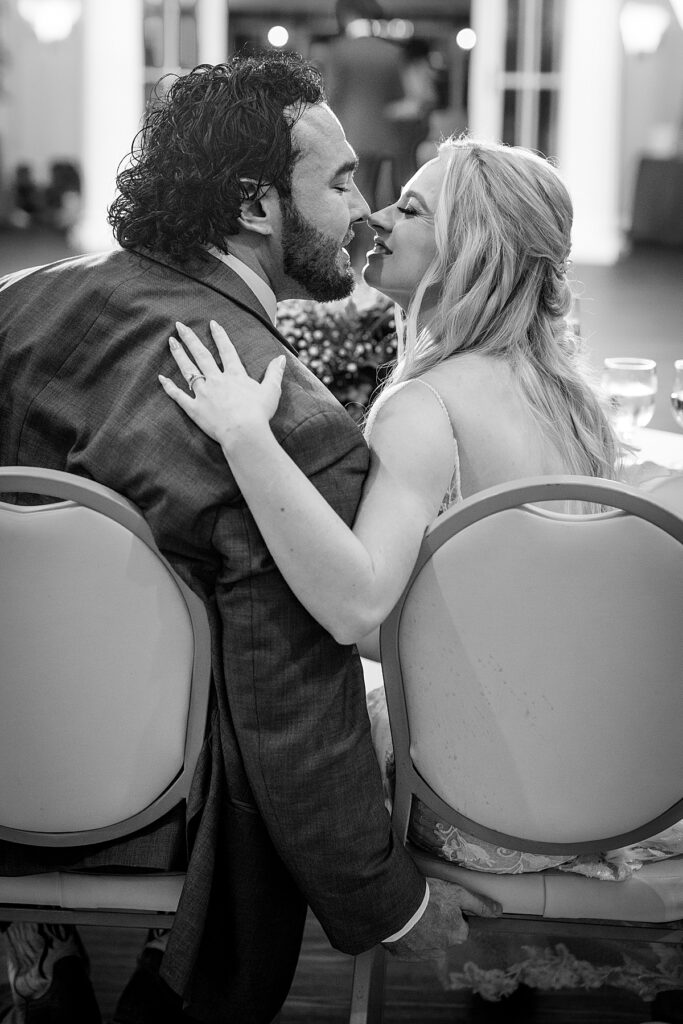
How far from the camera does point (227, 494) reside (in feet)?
4.04

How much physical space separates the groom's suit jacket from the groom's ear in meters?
0.12

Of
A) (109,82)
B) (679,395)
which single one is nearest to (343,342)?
(679,395)

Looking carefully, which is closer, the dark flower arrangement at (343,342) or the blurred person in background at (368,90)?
the dark flower arrangement at (343,342)

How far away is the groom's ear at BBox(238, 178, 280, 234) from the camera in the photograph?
146cm

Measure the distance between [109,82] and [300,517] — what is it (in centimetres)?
900

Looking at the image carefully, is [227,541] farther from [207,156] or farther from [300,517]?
[207,156]

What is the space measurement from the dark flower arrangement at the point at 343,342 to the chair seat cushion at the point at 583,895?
1017 millimetres

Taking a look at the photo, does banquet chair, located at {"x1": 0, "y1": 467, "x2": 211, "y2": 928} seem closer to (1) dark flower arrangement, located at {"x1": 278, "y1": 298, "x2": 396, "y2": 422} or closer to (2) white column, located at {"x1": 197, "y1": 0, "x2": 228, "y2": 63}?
(1) dark flower arrangement, located at {"x1": 278, "y1": 298, "x2": 396, "y2": 422}

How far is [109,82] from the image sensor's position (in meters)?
9.30

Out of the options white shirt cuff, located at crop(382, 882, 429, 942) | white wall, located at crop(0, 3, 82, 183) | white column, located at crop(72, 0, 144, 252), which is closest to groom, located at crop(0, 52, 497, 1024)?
white shirt cuff, located at crop(382, 882, 429, 942)

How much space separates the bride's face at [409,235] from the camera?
5.48 feet

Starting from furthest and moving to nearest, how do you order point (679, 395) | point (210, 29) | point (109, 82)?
point (210, 29) → point (109, 82) → point (679, 395)

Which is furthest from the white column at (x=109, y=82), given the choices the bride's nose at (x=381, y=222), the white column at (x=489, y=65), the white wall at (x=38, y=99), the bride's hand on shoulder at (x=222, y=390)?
the bride's hand on shoulder at (x=222, y=390)

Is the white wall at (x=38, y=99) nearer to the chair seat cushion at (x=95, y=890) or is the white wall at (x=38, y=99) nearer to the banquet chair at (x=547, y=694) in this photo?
the chair seat cushion at (x=95, y=890)
